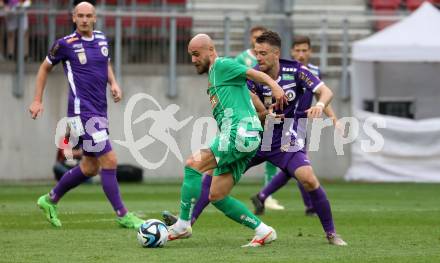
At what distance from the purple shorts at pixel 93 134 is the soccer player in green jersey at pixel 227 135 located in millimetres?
2104

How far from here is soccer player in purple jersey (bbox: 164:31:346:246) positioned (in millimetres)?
10789

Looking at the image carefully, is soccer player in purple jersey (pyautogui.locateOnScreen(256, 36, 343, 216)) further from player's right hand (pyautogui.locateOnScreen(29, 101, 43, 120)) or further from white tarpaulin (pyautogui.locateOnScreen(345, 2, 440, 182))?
white tarpaulin (pyautogui.locateOnScreen(345, 2, 440, 182))

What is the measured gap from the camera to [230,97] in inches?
414

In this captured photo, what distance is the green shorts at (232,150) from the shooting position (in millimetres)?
10469

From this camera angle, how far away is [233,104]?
10516 mm

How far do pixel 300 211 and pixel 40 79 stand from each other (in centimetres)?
415

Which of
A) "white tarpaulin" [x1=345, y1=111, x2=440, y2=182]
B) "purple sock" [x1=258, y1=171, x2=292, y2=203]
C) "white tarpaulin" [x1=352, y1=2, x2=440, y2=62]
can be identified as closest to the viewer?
"purple sock" [x1=258, y1=171, x2=292, y2=203]

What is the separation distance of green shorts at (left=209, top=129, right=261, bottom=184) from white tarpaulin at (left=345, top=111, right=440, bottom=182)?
12.2 m

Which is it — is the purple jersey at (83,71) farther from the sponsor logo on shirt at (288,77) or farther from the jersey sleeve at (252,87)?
the sponsor logo on shirt at (288,77)

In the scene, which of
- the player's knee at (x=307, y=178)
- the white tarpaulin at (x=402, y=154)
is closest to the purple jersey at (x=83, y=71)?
the player's knee at (x=307, y=178)

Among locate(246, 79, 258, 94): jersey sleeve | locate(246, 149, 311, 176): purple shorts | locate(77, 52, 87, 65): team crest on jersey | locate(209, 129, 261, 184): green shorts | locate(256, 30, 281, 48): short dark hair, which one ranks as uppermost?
locate(256, 30, 281, 48): short dark hair

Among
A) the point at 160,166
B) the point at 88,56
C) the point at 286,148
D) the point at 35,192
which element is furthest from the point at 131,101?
the point at 286,148

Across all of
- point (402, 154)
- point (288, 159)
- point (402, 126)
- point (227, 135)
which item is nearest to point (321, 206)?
point (288, 159)

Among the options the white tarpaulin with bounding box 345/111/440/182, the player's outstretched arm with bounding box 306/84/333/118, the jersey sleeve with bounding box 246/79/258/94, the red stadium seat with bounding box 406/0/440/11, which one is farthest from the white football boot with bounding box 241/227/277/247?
the red stadium seat with bounding box 406/0/440/11
